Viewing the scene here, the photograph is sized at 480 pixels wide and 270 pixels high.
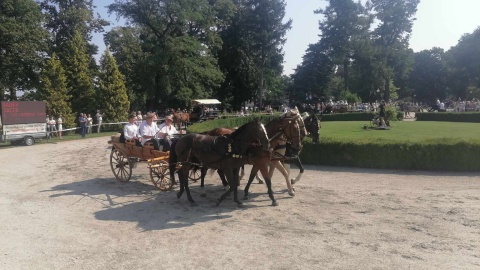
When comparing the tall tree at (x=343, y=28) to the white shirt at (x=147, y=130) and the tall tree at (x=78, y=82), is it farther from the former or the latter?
the white shirt at (x=147, y=130)

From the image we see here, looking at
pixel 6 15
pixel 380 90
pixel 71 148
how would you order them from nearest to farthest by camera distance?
pixel 71 148
pixel 6 15
pixel 380 90

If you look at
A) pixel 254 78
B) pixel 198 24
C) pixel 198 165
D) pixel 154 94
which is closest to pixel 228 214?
pixel 198 165

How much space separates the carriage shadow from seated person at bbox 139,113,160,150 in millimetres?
1364

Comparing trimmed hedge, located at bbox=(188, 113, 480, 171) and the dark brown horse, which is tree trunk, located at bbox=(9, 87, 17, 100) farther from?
the dark brown horse

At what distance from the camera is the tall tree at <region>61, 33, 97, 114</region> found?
124 feet

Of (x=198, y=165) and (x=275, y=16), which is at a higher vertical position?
(x=275, y=16)

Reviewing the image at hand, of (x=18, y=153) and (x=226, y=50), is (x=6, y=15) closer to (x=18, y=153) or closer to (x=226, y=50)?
(x=18, y=153)

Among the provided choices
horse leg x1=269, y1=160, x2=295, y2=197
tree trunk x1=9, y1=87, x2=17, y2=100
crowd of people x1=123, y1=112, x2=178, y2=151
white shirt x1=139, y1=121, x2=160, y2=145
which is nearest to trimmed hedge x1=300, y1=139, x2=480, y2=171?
horse leg x1=269, y1=160, x2=295, y2=197

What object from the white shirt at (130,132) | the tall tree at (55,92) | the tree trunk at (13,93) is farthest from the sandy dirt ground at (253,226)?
the tree trunk at (13,93)

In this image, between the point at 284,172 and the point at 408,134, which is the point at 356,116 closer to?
the point at 408,134

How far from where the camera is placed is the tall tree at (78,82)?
37781mm

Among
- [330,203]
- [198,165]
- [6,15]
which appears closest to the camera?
[330,203]

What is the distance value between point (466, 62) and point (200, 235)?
74.4 m

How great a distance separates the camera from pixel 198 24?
46.0m
